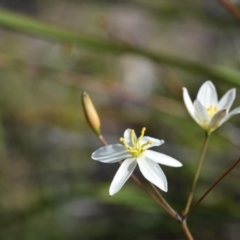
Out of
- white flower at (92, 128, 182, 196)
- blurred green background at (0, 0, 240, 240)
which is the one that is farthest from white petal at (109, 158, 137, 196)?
blurred green background at (0, 0, 240, 240)

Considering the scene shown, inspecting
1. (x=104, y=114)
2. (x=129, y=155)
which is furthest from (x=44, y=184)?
(x=129, y=155)

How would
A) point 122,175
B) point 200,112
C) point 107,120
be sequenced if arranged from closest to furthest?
point 122,175 → point 200,112 → point 107,120

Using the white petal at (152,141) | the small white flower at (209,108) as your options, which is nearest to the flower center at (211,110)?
the small white flower at (209,108)

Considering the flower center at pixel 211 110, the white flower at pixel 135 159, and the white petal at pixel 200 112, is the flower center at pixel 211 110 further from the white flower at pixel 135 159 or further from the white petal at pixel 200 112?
the white flower at pixel 135 159

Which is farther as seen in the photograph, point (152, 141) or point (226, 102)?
point (226, 102)

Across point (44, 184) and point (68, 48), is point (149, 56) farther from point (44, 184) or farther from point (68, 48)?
point (44, 184)

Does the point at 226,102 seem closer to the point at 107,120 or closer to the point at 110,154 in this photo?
the point at 110,154

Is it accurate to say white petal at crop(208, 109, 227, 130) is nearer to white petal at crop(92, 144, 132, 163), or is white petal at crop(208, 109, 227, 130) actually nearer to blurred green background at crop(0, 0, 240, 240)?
white petal at crop(92, 144, 132, 163)

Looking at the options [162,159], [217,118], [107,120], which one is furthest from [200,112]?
[107,120]
